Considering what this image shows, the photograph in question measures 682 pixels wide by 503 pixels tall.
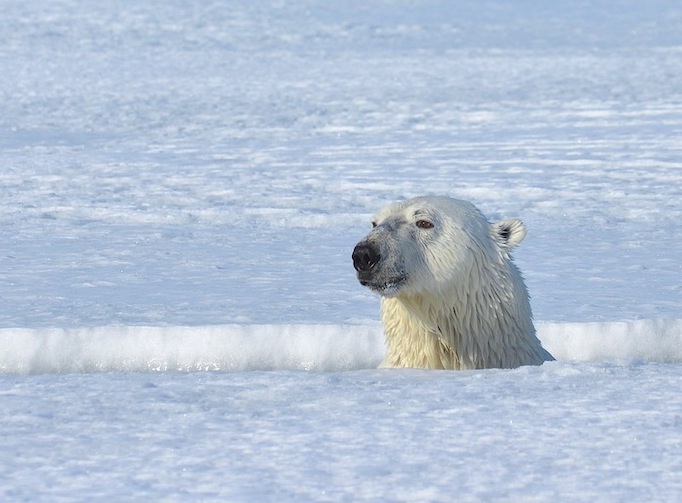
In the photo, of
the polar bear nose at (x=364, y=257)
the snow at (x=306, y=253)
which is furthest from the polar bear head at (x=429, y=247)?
the snow at (x=306, y=253)

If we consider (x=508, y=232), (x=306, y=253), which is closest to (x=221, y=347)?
(x=508, y=232)

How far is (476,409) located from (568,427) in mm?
238

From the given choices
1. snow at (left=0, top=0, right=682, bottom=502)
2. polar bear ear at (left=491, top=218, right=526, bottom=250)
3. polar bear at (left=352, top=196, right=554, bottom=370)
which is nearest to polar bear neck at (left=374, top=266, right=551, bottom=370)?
polar bear at (left=352, top=196, right=554, bottom=370)

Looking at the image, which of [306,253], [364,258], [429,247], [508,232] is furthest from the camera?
[306,253]

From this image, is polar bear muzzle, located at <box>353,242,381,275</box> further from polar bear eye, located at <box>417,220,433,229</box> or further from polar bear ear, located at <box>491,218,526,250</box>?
polar bear ear, located at <box>491,218,526,250</box>

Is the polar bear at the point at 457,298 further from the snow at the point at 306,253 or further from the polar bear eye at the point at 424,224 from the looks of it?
the snow at the point at 306,253

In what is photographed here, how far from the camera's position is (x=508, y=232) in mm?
3855

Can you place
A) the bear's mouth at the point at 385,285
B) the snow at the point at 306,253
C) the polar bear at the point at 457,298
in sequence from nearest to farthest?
the snow at the point at 306,253, the bear's mouth at the point at 385,285, the polar bear at the point at 457,298

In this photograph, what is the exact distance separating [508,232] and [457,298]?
0.89 feet

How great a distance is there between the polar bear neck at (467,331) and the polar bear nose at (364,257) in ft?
0.87

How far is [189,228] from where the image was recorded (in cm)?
591

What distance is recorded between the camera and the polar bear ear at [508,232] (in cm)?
382

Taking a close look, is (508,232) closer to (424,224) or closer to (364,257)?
(424,224)

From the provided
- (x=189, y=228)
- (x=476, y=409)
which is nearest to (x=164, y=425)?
(x=476, y=409)
